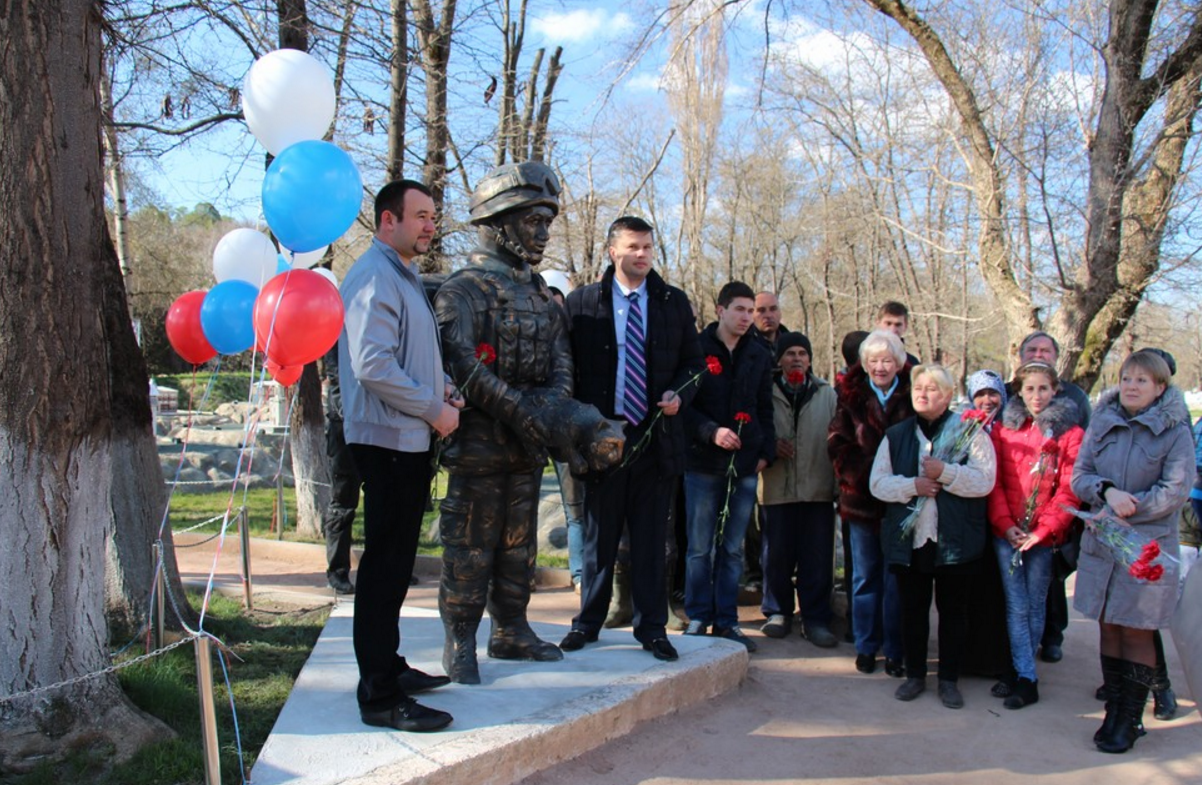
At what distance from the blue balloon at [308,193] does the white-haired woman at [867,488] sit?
122 inches

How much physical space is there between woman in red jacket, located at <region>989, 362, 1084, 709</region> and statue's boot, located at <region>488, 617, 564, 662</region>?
8.10ft

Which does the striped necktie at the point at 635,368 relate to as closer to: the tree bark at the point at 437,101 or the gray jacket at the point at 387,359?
the gray jacket at the point at 387,359

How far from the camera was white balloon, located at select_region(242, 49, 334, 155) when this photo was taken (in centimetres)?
505

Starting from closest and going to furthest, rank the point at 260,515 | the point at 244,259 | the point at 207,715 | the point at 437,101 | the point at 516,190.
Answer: the point at 207,715 < the point at 516,190 < the point at 244,259 < the point at 437,101 < the point at 260,515

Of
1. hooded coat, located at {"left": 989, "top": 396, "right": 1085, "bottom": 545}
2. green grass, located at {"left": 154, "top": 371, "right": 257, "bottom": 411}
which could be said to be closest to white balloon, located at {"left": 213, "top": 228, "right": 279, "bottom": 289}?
hooded coat, located at {"left": 989, "top": 396, "right": 1085, "bottom": 545}

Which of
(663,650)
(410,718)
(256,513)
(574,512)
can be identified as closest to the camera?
(410,718)

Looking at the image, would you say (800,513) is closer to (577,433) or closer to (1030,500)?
(1030,500)

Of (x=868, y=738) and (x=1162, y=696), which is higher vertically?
(x=1162, y=696)

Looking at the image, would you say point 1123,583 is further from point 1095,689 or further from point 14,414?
point 14,414

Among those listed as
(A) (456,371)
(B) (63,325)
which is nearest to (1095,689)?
(A) (456,371)

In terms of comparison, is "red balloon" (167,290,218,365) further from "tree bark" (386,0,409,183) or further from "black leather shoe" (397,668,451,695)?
"tree bark" (386,0,409,183)

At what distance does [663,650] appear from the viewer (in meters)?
4.56

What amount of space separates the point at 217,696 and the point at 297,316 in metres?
1.91

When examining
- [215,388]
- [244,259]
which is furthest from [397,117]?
[215,388]
